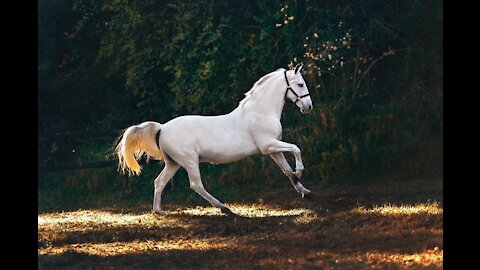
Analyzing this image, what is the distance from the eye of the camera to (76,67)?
16578 mm

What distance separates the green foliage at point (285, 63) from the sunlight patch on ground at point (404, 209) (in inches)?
102

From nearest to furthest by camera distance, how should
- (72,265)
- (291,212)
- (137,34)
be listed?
(72,265)
(291,212)
(137,34)

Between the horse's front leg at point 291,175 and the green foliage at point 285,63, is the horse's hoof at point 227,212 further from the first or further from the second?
the green foliage at point 285,63

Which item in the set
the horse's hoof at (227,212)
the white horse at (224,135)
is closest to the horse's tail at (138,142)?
the white horse at (224,135)

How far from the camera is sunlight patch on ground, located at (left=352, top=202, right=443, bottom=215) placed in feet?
32.3

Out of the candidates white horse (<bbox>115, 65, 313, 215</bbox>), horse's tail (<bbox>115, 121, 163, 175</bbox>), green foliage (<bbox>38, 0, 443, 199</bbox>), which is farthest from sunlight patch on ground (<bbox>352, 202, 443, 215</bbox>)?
green foliage (<bbox>38, 0, 443, 199</bbox>)

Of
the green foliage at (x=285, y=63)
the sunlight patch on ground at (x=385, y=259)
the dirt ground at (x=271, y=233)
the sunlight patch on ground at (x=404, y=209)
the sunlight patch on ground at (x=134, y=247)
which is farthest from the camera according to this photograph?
the green foliage at (x=285, y=63)

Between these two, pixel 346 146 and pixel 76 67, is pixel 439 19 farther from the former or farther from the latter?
pixel 76 67

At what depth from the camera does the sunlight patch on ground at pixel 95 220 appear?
33.6 ft

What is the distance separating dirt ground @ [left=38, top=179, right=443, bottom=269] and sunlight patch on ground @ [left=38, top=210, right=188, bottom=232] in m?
0.01

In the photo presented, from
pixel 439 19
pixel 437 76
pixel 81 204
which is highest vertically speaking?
pixel 439 19
